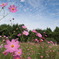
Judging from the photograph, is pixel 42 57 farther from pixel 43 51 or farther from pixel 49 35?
pixel 49 35

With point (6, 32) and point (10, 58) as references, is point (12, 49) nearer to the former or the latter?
point (10, 58)

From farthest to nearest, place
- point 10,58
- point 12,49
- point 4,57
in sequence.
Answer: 1. point 4,57
2. point 10,58
3. point 12,49

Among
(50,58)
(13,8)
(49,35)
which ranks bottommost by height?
(50,58)

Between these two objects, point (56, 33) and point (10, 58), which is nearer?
point (10, 58)

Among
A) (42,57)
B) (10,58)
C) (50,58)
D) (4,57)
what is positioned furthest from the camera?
(50,58)

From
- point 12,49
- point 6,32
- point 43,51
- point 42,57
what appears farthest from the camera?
point 6,32

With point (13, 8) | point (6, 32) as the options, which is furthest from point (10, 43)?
point (6, 32)

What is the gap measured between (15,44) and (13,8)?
428mm

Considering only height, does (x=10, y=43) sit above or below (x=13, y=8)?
below

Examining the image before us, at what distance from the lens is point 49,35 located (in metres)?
21.2

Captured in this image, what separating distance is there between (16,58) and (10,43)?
0.37 feet

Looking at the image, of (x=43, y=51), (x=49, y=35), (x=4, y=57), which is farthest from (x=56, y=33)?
(x=4, y=57)

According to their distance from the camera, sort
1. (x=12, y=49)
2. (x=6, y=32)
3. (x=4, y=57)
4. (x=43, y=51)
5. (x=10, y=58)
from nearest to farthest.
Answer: (x=12, y=49), (x=10, y=58), (x=4, y=57), (x=43, y=51), (x=6, y=32)

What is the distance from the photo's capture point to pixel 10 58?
4.54 feet
